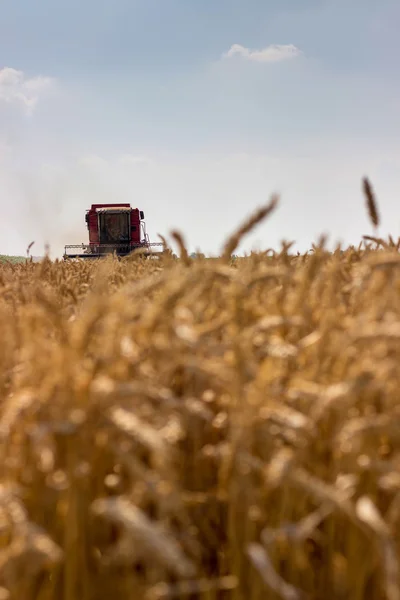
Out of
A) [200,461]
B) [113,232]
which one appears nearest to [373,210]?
[200,461]

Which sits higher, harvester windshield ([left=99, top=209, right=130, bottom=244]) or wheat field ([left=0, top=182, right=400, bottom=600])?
harvester windshield ([left=99, top=209, right=130, bottom=244])

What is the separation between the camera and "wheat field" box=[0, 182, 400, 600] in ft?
3.27

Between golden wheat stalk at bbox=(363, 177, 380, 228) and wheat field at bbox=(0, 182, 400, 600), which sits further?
golden wheat stalk at bbox=(363, 177, 380, 228)

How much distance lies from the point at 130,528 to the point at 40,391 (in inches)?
15.4

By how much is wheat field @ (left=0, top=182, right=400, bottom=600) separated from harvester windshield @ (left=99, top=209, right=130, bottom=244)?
23.6 m

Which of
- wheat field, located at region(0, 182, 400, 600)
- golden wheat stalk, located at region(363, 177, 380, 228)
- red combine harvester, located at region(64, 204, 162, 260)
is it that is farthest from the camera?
red combine harvester, located at region(64, 204, 162, 260)

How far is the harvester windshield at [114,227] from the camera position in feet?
80.9

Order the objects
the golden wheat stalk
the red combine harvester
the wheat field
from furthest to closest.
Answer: the red combine harvester
the golden wheat stalk
the wheat field

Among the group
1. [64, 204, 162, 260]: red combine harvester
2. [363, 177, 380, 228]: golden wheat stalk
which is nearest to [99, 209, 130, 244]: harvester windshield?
[64, 204, 162, 260]: red combine harvester

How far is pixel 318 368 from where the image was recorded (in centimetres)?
130

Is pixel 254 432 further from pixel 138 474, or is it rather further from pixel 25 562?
pixel 25 562

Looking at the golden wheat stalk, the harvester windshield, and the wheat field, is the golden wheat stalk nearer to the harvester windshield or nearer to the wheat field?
the wheat field

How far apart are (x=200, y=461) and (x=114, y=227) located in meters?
24.0

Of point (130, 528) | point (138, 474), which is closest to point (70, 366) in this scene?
point (138, 474)
